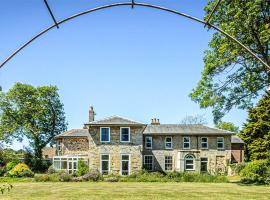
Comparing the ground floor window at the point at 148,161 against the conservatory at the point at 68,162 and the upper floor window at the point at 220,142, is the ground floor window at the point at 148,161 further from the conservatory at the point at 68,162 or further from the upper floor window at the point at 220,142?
the upper floor window at the point at 220,142

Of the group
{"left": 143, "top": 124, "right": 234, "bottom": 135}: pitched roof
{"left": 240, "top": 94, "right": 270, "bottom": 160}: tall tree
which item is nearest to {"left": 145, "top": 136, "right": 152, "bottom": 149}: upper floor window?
{"left": 143, "top": 124, "right": 234, "bottom": 135}: pitched roof

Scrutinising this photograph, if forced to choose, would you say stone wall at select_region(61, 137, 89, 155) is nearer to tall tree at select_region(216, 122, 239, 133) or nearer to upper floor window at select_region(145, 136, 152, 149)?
upper floor window at select_region(145, 136, 152, 149)

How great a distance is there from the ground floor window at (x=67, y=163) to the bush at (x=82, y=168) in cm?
122

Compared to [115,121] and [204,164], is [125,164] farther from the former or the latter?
[204,164]

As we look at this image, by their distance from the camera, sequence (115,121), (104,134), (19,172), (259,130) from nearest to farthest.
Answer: (259,130)
(19,172)
(104,134)
(115,121)

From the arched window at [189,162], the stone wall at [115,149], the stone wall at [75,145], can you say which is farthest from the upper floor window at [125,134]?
the arched window at [189,162]

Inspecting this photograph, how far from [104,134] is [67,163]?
524 cm

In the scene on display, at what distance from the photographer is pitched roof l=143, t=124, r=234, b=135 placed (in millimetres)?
36469

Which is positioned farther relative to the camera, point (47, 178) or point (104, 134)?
point (104, 134)

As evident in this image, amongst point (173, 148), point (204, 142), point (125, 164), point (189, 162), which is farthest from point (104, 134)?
point (204, 142)

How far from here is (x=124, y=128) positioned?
1287 inches

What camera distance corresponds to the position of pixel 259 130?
30.1 metres

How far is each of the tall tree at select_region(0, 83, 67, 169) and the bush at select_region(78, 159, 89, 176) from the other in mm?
18501

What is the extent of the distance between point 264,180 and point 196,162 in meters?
11.9
